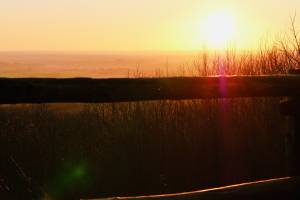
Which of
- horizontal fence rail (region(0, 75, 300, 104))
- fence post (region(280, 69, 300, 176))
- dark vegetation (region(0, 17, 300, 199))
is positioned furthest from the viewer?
dark vegetation (region(0, 17, 300, 199))

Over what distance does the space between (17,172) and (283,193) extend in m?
3.29

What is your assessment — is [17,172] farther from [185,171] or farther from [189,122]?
[189,122]

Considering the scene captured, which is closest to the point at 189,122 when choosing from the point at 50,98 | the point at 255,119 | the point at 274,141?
the point at 255,119

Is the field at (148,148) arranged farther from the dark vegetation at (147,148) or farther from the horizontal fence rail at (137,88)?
the horizontal fence rail at (137,88)

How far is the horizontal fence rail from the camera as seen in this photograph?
3008 millimetres

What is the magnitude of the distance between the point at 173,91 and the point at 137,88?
0.23m

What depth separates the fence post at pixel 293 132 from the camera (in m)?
3.67

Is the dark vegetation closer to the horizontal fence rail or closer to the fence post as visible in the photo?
the fence post

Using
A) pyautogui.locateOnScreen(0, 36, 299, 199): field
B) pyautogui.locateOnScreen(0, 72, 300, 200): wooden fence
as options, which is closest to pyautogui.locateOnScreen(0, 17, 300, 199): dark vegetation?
pyautogui.locateOnScreen(0, 36, 299, 199): field

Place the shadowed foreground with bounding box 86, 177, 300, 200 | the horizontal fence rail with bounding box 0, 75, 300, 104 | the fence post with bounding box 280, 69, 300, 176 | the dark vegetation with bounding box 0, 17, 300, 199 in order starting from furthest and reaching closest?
the dark vegetation with bounding box 0, 17, 300, 199 → the fence post with bounding box 280, 69, 300, 176 → the shadowed foreground with bounding box 86, 177, 300, 200 → the horizontal fence rail with bounding box 0, 75, 300, 104

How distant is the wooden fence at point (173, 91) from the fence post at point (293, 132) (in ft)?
0.28

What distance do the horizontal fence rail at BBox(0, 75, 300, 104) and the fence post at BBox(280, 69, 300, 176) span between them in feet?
0.47

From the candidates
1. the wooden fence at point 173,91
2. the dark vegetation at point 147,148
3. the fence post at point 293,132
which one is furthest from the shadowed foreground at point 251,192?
the dark vegetation at point 147,148

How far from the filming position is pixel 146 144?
6590 millimetres
